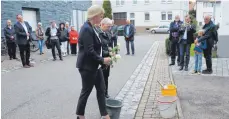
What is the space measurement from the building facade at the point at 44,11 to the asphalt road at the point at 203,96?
11.8 metres

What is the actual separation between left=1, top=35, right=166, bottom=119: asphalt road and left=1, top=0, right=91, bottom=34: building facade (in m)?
6.91

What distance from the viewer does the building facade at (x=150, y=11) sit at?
43.7m

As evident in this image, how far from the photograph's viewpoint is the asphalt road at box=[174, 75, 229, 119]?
17.1 feet

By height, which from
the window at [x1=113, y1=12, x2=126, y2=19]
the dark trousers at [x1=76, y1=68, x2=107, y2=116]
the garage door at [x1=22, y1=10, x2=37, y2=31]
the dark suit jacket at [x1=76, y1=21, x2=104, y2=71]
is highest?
the window at [x1=113, y1=12, x2=126, y2=19]

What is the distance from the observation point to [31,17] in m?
18.3

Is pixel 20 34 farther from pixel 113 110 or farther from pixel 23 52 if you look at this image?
pixel 113 110

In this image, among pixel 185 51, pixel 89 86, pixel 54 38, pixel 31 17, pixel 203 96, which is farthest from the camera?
pixel 31 17

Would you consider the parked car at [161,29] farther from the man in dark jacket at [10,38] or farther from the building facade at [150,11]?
the man in dark jacket at [10,38]

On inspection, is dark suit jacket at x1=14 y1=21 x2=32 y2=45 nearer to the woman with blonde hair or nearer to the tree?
the woman with blonde hair

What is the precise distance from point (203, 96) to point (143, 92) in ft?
4.77

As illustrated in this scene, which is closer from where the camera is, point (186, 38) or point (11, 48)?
point (186, 38)

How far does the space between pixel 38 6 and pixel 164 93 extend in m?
15.6

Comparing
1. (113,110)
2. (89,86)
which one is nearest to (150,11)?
(113,110)

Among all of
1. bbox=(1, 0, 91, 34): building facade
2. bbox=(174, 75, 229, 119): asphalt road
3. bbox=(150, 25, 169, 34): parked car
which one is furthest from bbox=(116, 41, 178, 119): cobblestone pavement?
bbox=(150, 25, 169, 34): parked car
